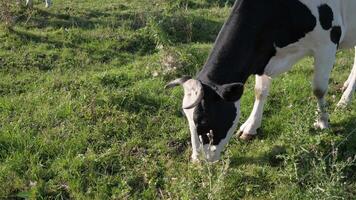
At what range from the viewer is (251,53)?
4691mm

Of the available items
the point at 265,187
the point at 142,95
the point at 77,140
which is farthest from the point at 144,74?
the point at 265,187

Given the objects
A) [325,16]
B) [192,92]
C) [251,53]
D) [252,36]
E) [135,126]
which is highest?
[325,16]

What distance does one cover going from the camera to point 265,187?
4730mm

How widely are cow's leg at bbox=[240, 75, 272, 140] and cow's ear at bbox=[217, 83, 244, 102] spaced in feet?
4.03

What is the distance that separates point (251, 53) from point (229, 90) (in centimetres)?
65

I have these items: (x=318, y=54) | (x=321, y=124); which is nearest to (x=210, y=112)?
(x=318, y=54)

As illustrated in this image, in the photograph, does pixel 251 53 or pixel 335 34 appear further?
pixel 335 34

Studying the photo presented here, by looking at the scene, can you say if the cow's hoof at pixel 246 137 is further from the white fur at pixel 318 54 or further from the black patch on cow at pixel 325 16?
the black patch on cow at pixel 325 16

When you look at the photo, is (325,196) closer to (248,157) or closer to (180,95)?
(248,157)

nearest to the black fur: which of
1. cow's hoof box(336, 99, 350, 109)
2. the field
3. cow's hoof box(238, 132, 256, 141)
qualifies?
the field

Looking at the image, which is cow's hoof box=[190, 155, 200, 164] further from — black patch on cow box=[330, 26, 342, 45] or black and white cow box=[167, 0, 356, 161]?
black patch on cow box=[330, 26, 342, 45]

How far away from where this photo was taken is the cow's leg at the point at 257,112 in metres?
5.49

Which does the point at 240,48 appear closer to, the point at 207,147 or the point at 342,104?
the point at 207,147

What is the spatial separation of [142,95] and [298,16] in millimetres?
2254
